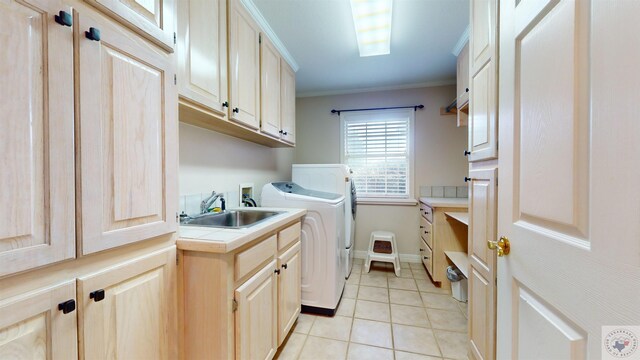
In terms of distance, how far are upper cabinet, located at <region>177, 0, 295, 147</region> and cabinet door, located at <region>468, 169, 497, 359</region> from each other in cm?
146

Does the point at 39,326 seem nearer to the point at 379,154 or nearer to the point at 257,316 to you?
the point at 257,316

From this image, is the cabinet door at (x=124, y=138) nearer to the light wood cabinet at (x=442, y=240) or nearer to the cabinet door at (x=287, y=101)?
the cabinet door at (x=287, y=101)

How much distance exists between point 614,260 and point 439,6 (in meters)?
1.94

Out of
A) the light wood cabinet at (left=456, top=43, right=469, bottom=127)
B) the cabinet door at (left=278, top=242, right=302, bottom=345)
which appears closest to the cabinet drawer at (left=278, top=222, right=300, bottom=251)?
the cabinet door at (left=278, top=242, right=302, bottom=345)

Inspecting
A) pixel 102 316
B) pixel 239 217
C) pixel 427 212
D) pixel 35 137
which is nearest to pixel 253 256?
pixel 102 316

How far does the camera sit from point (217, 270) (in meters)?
0.97

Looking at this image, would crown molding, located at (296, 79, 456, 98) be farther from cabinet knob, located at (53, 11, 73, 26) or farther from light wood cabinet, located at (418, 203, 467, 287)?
cabinet knob, located at (53, 11, 73, 26)

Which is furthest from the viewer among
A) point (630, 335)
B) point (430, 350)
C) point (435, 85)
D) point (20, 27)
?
point (435, 85)

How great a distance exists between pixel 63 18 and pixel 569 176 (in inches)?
51.4

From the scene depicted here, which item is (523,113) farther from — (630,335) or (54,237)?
(54,237)

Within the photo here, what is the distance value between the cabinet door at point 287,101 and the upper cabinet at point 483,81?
1.52 m

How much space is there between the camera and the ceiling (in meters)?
1.75

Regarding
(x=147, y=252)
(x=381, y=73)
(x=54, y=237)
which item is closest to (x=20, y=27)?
(x=54, y=237)

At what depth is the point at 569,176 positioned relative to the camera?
57cm
